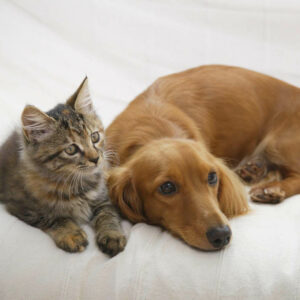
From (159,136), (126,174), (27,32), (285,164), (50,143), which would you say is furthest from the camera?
(27,32)

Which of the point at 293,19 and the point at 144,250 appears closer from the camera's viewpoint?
the point at 144,250

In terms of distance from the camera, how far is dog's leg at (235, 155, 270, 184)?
2.91 meters

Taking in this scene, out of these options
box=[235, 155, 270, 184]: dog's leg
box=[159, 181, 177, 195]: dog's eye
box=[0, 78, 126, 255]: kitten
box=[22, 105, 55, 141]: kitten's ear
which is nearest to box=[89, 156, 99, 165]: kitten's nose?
box=[0, 78, 126, 255]: kitten

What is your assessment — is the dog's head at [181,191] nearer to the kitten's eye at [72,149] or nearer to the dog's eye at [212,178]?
the dog's eye at [212,178]

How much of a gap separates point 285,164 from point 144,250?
1334mm

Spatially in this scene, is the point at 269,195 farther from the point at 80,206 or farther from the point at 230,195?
the point at 80,206

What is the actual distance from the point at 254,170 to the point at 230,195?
0.72 m

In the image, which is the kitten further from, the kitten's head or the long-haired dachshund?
the long-haired dachshund

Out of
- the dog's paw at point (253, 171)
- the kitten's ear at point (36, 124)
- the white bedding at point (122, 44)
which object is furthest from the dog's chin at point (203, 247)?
the white bedding at point (122, 44)

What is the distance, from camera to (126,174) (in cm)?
230

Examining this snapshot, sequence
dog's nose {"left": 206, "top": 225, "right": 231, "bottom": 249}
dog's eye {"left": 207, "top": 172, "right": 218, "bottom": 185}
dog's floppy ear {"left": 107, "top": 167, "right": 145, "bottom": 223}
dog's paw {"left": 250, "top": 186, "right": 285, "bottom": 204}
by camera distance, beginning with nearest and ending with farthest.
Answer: dog's nose {"left": 206, "top": 225, "right": 231, "bottom": 249} → dog's eye {"left": 207, "top": 172, "right": 218, "bottom": 185} → dog's floppy ear {"left": 107, "top": 167, "right": 145, "bottom": 223} → dog's paw {"left": 250, "top": 186, "right": 285, "bottom": 204}

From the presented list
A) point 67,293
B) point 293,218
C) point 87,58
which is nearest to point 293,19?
point 87,58

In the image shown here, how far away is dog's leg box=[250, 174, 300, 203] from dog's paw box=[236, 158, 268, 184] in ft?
0.65

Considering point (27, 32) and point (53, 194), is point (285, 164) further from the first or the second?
point (27, 32)
